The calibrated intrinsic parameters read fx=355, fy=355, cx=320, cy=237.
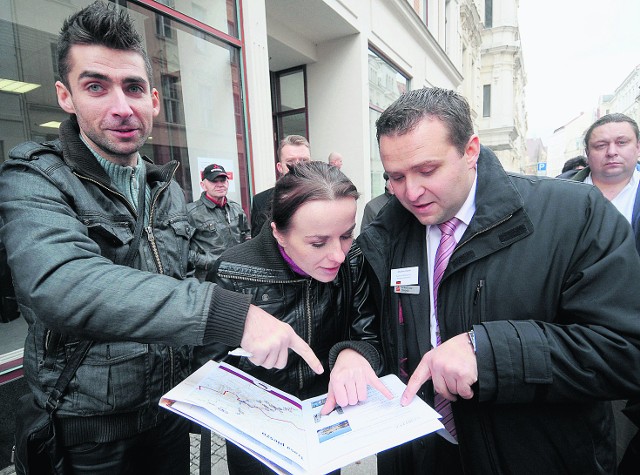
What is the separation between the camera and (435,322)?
141 centimetres

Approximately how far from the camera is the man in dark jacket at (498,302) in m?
1.08

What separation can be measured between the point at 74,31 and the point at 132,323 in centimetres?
101

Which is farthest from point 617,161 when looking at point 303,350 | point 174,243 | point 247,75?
point 247,75

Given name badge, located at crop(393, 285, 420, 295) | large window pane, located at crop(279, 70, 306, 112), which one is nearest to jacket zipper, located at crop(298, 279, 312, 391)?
name badge, located at crop(393, 285, 420, 295)

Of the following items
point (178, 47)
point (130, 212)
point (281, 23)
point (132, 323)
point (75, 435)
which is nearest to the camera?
point (132, 323)

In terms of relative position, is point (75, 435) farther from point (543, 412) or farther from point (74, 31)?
point (543, 412)

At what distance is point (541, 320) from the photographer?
1.20m

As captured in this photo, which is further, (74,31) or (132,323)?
(74,31)

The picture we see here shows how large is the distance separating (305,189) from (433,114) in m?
0.57

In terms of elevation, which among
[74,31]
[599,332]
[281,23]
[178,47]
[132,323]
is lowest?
[599,332]

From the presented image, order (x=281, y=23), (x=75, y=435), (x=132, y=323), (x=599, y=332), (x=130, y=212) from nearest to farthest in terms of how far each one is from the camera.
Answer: (x=132, y=323) < (x=599, y=332) < (x=75, y=435) < (x=130, y=212) < (x=281, y=23)

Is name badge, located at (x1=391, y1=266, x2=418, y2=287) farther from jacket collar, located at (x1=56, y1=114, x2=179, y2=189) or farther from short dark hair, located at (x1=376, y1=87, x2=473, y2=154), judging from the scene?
jacket collar, located at (x1=56, y1=114, x2=179, y2=189)

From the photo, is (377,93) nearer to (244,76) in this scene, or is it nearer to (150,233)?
(244,76)

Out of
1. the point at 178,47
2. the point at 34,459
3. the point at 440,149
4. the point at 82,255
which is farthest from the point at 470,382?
the point at 178,47
